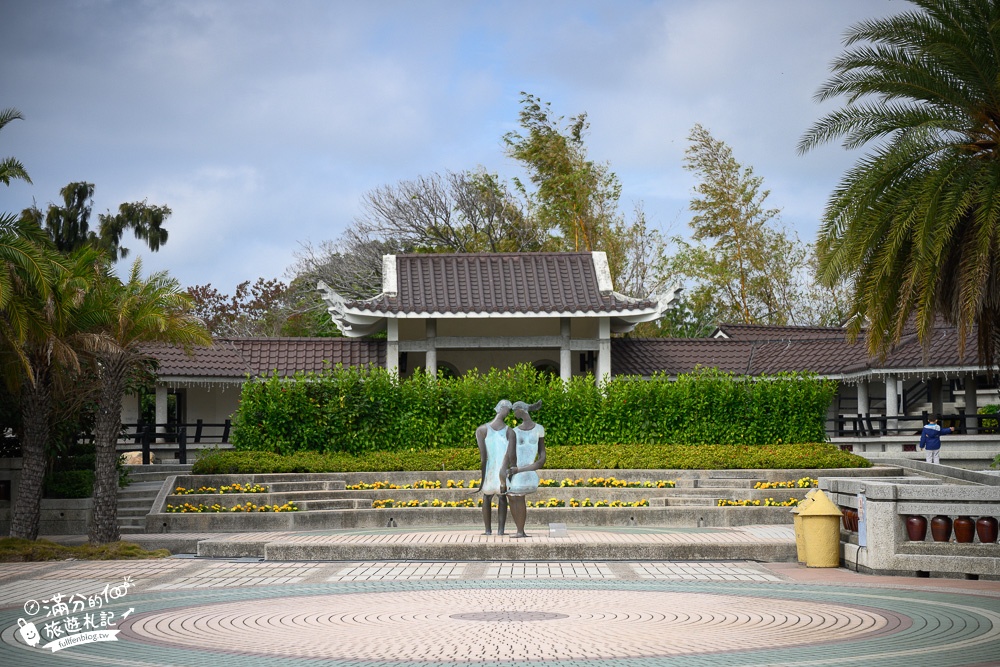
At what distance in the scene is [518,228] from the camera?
49.9 m

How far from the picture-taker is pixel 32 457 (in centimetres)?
1898

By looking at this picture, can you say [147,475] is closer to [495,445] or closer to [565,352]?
[565,352]

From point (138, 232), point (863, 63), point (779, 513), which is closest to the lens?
point (863, 63)

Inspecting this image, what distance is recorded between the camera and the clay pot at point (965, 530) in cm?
1394

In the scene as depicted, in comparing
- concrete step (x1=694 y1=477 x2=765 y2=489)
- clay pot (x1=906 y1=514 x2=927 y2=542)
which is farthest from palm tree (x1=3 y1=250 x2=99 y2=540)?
concrete step (x1=694 y1=477 x2=765 y2=489)

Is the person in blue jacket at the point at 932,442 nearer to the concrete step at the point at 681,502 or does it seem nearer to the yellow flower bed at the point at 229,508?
the concrete step at the point at 681,502

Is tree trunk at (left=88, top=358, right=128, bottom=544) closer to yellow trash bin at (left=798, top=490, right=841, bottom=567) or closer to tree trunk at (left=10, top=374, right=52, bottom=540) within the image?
tree trunk at (left=10, top=374, right=52, bottom=540)

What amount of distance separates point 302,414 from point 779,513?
1228 centimetres

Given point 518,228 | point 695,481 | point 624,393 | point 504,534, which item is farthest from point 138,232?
point 504,534

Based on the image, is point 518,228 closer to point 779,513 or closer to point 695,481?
point 695,481

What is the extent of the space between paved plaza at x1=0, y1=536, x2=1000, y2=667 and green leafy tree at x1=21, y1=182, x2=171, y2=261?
26231 mm

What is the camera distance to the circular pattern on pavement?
9258 mm

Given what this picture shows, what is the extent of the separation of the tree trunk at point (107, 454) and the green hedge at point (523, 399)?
8.31 metres

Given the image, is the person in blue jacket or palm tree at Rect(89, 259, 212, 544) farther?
the person in blue jacket
